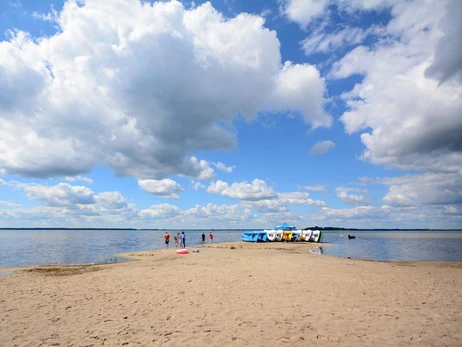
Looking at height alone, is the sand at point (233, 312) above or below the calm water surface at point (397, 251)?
above

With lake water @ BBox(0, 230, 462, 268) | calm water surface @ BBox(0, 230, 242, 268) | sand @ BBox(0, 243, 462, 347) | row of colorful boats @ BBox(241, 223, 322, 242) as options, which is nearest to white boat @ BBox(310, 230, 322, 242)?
row of colorful boats @ BBox(241, 223, 322, 242)

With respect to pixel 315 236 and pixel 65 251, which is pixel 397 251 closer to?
pixel 315 236

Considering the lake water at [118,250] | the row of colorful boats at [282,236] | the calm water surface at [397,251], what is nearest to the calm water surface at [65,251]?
the lake water at [118,250]

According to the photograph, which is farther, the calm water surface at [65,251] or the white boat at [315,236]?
the white boat at [315,236]

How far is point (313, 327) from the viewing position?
310 inches

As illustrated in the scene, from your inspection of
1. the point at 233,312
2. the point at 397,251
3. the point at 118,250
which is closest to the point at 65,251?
the point at 118,250

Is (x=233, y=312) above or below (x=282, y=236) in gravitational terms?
below

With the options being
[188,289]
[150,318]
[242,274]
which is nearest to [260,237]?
[242,274]

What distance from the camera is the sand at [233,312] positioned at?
7.25m

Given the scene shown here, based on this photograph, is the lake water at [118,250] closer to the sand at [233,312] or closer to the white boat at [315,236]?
the white boat at [315,236]

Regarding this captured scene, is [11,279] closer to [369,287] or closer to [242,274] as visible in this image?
[242,274]

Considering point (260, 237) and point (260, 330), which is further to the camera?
point (260, 237)

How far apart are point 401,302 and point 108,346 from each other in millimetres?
9746

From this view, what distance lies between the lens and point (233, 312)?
362 inches
